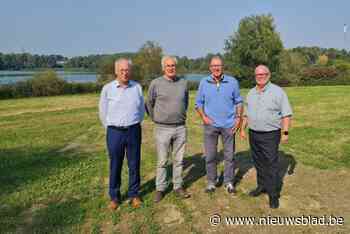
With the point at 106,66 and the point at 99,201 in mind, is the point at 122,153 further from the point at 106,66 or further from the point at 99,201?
the point at 106,66

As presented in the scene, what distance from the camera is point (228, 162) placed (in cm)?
437

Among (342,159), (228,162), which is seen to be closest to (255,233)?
(228,162)

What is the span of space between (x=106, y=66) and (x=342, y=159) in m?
31.3

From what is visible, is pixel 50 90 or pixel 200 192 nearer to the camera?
pixel 200 192

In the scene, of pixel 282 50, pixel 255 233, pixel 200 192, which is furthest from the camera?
pixel 282 50

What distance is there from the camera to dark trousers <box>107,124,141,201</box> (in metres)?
3.78

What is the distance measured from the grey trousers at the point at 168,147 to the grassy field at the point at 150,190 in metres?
0.31

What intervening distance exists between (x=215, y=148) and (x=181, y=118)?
72cm

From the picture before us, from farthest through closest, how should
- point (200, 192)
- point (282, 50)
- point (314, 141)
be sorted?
point (282, 50) → point (314, 141) → point (200, 192)

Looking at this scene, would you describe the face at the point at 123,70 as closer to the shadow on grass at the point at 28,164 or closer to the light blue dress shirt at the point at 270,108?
the light blue dress shirt at the point at 270,108

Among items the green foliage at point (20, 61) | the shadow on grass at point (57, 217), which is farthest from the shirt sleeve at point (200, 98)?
the green foliage at point (20, 61)

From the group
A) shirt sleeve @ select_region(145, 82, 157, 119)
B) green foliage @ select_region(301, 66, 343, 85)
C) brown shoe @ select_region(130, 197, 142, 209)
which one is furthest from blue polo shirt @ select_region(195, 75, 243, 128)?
green foliage @ select_region(301, 66, 343, 85)

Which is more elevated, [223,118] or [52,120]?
[223,118]

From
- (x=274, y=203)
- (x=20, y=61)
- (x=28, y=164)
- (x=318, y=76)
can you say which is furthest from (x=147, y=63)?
(x=20, y=61)
